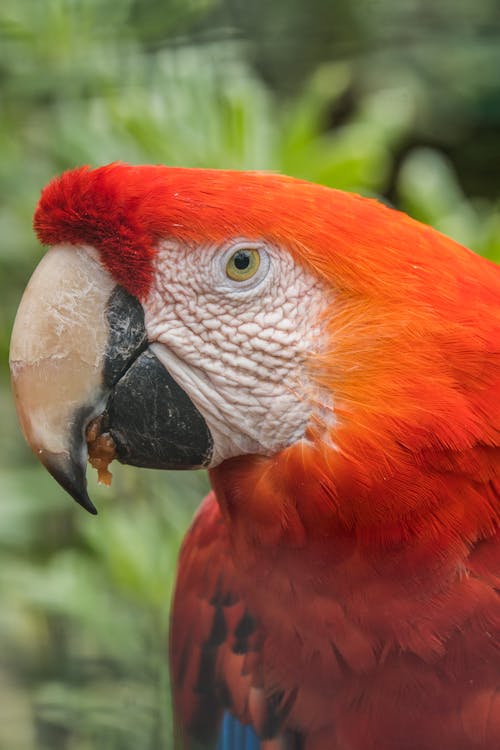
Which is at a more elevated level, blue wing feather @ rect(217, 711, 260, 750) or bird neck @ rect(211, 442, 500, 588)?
bird neck @ rect(211, 442, 500, 588)

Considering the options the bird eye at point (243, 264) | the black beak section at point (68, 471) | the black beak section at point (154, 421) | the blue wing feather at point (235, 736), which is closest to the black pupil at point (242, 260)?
the bird eye at point (243, 264)

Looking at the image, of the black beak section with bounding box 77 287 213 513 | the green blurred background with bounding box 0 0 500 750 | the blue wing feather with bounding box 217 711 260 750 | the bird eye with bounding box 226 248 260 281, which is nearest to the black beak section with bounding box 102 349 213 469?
the black beak section with bounding box 77 287 213 513

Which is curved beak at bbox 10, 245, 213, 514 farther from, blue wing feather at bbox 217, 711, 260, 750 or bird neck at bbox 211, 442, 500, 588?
blue wing feather at bbox 217, 711, 260, 750

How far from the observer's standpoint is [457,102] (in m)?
2.09

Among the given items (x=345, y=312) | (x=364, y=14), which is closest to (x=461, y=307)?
(x=345, y=312)

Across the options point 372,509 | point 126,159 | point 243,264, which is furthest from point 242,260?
point 126,159

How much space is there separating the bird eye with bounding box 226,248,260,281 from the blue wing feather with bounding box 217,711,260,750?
1.50 feet

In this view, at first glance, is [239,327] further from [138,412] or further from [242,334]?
[138,412]

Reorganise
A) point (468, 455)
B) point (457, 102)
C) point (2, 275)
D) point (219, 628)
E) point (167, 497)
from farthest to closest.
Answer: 1. point (457, 102)
2. point (2, 275)
3. point (167, 497)
4. point (219, 628)
5. point (468, 455)

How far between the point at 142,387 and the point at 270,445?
4.7 inches

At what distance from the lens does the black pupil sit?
2.58 ft

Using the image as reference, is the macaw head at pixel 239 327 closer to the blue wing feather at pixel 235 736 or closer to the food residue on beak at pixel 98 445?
the food residue on beak at pixel 98 445

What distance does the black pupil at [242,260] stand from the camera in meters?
0.79

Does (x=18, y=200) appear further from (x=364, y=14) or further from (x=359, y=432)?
(x=359, y=432)
